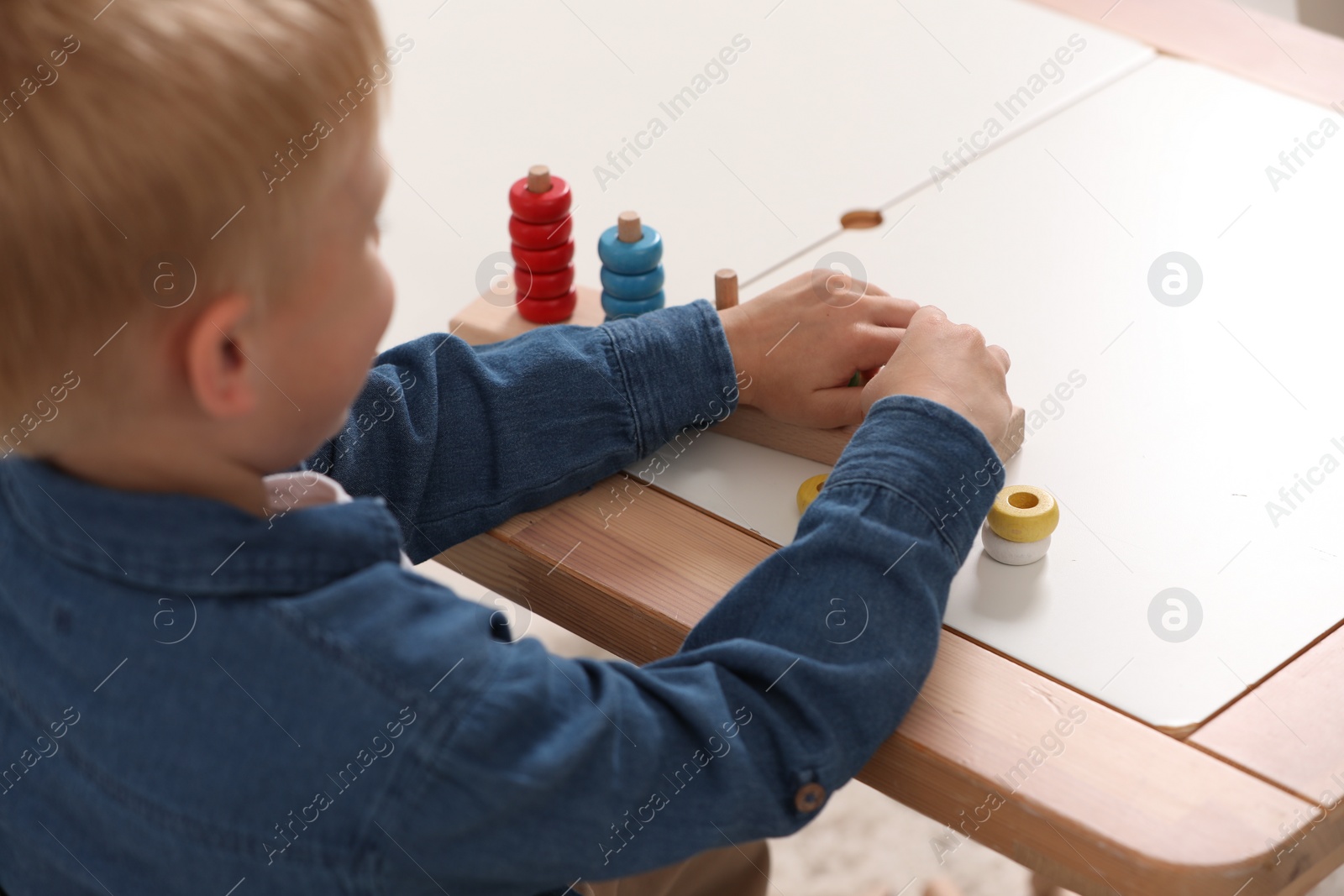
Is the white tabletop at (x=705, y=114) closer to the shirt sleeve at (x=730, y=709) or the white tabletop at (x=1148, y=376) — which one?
the white tabletop at (x=1148, y=376)

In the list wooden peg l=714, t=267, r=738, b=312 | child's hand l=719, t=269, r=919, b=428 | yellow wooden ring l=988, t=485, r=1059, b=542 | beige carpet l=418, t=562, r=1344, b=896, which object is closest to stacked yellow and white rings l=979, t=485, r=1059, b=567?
yellow wooden ring l=988, t=485, r=1059, b=542

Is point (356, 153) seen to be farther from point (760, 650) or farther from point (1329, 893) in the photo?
point (1329, 893)

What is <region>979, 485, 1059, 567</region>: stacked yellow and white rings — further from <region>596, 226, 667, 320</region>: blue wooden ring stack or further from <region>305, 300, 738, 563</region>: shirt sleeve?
<region>596, 226, 667, 320</region>: blue wooden ring stack

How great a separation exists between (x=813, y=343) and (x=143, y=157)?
1.46 ft

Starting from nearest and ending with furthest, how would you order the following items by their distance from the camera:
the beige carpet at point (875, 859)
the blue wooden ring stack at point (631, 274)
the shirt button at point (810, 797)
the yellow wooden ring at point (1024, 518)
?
the shirt button at point (810, 797) → the yellow wooden ring at point (1024, 518) → the blue wooden ring stack at point (631, 274) → the beige carpet at point (875, 859)

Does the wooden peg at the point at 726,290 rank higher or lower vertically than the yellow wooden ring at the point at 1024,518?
lower

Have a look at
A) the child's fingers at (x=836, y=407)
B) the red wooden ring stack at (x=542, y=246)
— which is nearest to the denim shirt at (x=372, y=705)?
the child's fingers at (x=836, y=407)

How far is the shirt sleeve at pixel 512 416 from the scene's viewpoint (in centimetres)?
76

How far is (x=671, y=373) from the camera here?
806 mm

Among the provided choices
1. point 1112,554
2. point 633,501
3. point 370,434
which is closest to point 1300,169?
point 1112,554

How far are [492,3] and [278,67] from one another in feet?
3.80

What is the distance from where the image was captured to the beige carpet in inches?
49.6

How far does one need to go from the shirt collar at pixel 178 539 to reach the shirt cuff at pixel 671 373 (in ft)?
0.95

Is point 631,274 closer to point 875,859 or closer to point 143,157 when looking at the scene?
point 143,157
